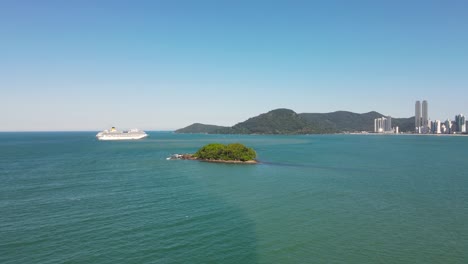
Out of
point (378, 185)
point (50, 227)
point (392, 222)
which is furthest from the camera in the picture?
point (378, 185)

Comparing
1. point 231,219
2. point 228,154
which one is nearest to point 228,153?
point 228,154

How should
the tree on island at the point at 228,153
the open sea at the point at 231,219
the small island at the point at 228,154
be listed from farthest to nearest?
the tree on island at the point at 228,153, the small island at the point at 228,154, the open sea at the point at 231,219

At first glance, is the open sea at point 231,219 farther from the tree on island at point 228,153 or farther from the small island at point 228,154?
the tree on island at point 228,153

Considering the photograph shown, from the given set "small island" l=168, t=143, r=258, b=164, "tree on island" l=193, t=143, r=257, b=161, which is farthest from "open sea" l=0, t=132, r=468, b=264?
"tree on island" l=193, t=143, r=257, b=161

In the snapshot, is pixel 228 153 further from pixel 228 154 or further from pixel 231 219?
pixel 231 219

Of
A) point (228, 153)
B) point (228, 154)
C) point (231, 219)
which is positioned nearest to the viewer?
point (231, 219)

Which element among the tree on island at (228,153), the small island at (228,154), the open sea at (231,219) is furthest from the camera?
the tree on island at (228,153)

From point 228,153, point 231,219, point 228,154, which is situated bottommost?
point 231,219

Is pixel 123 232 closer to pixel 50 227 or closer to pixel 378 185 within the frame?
pixel 50 227

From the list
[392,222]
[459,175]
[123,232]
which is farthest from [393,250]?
[459,175]

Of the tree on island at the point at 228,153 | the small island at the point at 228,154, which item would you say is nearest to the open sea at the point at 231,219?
the small island at the point at 228,154

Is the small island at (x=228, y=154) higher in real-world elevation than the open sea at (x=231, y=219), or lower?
higher
